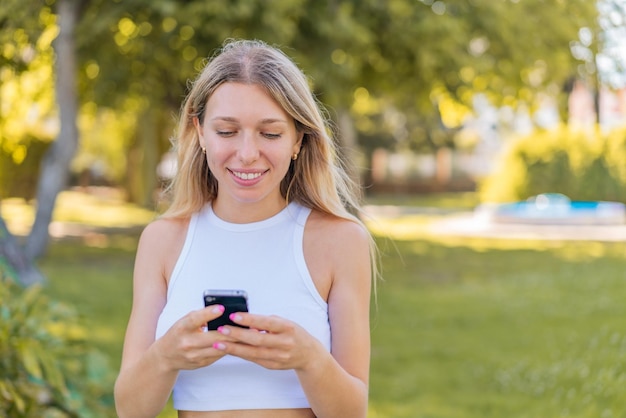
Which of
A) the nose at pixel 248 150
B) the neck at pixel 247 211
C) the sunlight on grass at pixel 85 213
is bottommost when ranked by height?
the neck at pixel 247 211

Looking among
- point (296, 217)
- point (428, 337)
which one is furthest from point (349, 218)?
point (428, 337)

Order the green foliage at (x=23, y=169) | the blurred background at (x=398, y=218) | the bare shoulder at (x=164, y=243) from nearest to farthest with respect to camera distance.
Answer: the bare shoulder at (x=164, y=243) → the blurred background at (x=398, y=218) → the green foliage at (x=23, y=169)

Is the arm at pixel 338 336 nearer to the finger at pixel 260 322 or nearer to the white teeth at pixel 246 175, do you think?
the finger at pixel 260 322

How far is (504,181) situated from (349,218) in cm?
2526

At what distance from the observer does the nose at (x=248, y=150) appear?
231cm

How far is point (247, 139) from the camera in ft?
7.64

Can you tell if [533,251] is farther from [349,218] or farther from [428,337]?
[349,218]

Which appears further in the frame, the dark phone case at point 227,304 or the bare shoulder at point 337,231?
the bare shoulder at point 337,231

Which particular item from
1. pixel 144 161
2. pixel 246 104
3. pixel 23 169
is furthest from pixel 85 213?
pixel 246 104

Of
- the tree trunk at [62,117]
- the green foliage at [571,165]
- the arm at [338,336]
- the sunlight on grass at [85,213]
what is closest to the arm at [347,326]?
the arm at [338,336]

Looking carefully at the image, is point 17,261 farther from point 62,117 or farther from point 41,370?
point 41,370

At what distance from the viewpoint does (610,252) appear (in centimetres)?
1733

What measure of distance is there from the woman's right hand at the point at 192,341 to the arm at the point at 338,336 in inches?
1.9

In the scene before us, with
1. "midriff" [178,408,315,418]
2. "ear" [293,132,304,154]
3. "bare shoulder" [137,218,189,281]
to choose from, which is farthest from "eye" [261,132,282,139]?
"midriff" [178,408,315,418]
